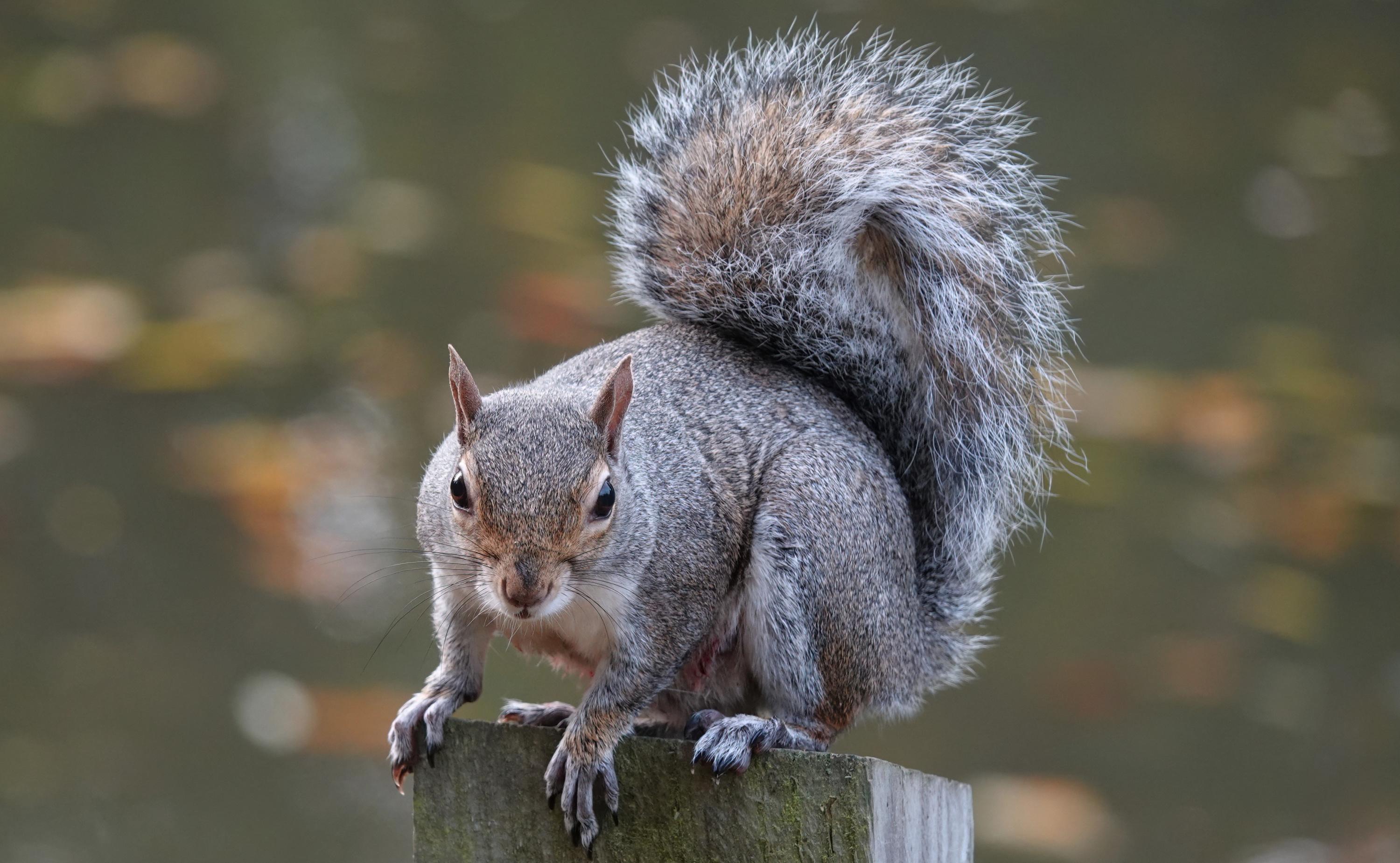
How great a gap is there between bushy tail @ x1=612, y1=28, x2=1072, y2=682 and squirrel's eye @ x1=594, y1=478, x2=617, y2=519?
420 millimetres

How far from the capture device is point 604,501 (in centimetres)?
117

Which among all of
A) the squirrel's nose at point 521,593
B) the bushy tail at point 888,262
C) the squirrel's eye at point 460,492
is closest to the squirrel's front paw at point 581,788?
the squirrel's nose at point 521,593

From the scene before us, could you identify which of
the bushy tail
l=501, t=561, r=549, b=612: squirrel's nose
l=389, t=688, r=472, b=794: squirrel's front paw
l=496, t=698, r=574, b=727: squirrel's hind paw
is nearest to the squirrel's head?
l=501, t=561, r=549, b=612: squirrel's nose

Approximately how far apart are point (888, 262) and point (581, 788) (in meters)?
0.79

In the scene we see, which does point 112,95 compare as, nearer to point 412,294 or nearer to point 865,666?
point 412,294

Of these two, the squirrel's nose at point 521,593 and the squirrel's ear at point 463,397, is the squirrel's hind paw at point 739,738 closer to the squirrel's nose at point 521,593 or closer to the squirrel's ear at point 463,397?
the squirrel's nose at point 521,593

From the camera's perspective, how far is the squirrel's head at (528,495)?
3.67ft

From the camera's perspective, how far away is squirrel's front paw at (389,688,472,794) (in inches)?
45.3

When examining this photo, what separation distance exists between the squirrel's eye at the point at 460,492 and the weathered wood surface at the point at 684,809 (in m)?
0.18

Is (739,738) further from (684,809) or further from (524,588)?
(524,588)

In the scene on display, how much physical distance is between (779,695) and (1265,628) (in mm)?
1694

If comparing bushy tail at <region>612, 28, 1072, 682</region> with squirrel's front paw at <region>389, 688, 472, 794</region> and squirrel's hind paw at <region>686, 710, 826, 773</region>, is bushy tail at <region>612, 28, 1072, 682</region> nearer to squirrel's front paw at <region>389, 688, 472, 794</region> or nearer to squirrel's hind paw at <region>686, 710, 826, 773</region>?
squirrel's hind paw at <region>686, 710, 826, 773</region>

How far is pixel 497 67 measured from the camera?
2992 mm

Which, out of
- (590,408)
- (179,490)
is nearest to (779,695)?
(590,408)
